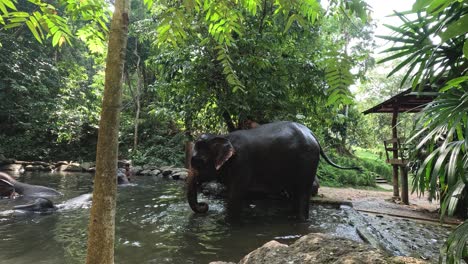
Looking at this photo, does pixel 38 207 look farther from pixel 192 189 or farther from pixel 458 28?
pixel 458 28

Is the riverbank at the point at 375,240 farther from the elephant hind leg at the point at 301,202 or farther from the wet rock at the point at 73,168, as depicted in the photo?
the wet rock at the point at 73,168

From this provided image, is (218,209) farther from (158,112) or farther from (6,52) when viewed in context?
(6,52)

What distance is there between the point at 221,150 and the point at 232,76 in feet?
13.1

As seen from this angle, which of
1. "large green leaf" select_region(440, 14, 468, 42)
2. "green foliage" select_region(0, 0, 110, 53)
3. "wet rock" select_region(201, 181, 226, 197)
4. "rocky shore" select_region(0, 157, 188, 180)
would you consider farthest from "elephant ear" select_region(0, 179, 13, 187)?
"large green leaf" select_region(440, 14, 468, 42)

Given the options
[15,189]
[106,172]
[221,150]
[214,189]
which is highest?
[221,150]

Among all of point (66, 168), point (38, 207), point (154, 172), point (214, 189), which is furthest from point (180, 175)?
point (38, 207)

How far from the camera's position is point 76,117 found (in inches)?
765

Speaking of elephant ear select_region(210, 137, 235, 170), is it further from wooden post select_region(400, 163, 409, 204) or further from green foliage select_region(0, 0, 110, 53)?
wooden post select_region(400, 163, 409, 204)

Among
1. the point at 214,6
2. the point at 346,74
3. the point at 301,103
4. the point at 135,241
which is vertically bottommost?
the point at 135,241

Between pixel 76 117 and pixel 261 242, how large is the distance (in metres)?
17.2

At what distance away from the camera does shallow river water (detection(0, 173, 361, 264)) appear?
14.8 ft

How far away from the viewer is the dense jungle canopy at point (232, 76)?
1.91 m

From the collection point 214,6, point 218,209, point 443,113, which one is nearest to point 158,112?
point 218,209

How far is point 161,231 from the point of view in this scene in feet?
18.9
